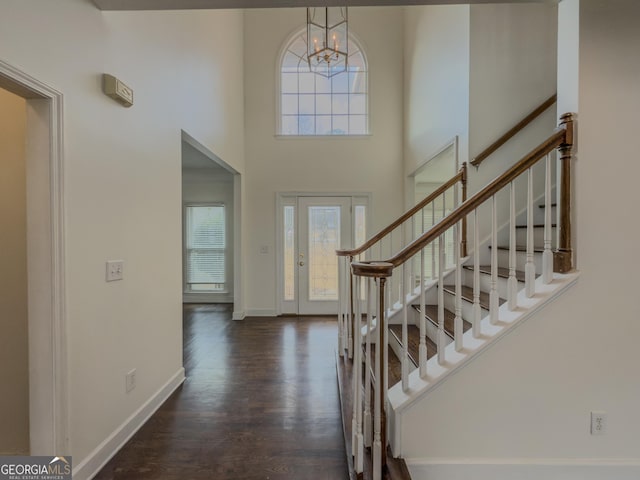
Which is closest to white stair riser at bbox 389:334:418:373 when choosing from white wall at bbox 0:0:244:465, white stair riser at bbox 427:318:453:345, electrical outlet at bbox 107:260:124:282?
white stair riser at bbox 427:318:453:345

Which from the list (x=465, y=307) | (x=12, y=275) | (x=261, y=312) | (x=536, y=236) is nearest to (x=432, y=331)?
(x=465, y=307)

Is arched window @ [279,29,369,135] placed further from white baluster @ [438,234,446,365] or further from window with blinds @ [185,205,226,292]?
white baluster @ [438,234,446,365]

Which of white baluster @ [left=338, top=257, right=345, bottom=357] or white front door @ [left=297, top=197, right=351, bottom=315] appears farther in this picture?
white front door @ [left=297, top=197, right=351, bottom=315]

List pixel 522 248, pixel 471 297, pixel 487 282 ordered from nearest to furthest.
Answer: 1. pixel 471 297
2. pixel 487 282
3. pixel 522 248

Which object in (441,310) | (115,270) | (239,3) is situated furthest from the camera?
(115,270)

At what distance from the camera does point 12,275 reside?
5.57 feet

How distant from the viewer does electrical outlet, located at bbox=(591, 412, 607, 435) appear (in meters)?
1.68

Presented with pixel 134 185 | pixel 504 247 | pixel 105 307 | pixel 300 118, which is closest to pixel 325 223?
pixel 300 118

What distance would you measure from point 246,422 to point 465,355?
1.53 meters

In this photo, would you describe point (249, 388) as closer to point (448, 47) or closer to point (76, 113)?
point (76, 113)

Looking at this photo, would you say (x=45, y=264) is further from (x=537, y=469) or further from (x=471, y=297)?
(x=537, y=469)

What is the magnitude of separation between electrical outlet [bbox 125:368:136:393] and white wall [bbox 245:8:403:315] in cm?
291

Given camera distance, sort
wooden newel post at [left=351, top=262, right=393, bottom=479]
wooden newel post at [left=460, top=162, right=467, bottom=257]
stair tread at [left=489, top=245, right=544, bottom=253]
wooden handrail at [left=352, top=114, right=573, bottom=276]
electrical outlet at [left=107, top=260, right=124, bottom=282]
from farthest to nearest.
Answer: wooden newel post at [left=460, top=162, right=467, bottom=257]
stair tread at [left=489, top=245, right=544, bottom=253]
electrical outlet at [left=107, top=260, right=124, bottom=282]
wooden handrail at [left=352, top=114, right=573, bottom=276]
wooden newel post at [left=351, top=262, right=393, bottom=479]

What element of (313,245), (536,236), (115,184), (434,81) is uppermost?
(434,81)
